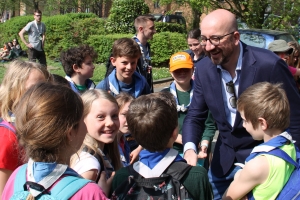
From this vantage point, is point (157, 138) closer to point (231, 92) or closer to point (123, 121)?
point (231, 92)

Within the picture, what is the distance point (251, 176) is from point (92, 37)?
54.0 feet

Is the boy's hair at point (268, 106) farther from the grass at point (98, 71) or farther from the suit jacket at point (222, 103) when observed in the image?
the grass at point (98, 71)

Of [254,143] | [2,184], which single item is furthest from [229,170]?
[2,184]

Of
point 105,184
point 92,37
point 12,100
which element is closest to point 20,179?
point 105,184

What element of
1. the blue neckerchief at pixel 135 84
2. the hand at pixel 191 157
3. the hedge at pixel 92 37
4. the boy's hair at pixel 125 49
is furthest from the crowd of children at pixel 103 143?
the hedge at pixel 92 37

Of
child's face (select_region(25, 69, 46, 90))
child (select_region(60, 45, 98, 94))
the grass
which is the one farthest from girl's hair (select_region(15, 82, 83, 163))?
the grass

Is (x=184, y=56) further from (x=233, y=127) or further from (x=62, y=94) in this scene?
(x=62, y=94)

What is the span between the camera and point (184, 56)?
16.2 feet

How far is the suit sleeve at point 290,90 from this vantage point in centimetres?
315

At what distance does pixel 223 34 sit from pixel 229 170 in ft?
3.75

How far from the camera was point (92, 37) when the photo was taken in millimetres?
18344

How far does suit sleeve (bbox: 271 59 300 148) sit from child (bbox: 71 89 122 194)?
4.20 feet

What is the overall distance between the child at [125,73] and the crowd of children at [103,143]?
81 cm

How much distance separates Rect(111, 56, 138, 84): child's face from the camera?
15.1 ft
